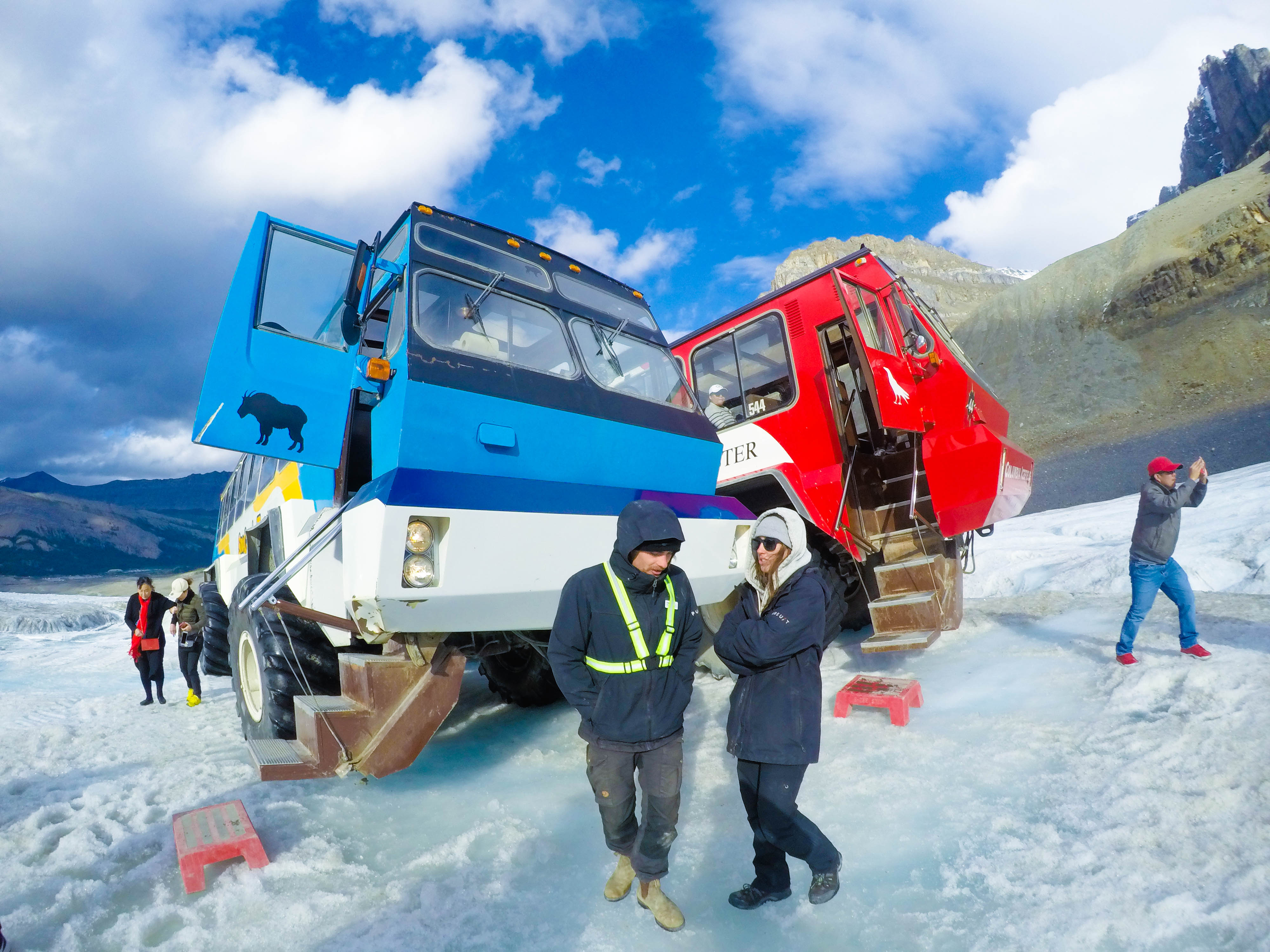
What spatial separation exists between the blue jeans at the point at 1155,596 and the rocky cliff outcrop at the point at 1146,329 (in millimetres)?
45353

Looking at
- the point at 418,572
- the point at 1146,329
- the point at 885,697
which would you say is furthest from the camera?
the point at 1146,329

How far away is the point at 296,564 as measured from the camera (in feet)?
12.7

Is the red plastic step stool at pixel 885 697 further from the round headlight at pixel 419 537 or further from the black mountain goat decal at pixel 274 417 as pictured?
the black mountain goat decal at pixel 274 417

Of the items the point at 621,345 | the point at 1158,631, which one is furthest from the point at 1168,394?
the point at 621,345

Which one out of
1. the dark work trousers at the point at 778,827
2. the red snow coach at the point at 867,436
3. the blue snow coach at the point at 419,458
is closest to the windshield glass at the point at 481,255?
the blue snow coach at the point at 419,458

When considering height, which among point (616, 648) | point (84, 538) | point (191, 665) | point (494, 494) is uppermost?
point (84, 538)

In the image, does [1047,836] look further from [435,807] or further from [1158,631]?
[1158,631]

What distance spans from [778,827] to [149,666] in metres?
7.80

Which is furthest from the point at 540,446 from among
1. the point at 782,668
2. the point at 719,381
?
the point at 719,381

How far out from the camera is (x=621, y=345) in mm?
4594

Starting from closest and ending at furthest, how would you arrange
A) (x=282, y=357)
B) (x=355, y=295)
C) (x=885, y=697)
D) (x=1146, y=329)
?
(x=355, y=295) < (x=282, y=357) < (x=885, y=697) < (x=1146, y=329)

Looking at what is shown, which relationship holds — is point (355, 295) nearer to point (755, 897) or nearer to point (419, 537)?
point (419, 537)

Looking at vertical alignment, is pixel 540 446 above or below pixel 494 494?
above

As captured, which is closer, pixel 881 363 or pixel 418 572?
pixel 418 572
